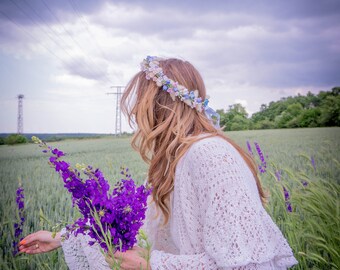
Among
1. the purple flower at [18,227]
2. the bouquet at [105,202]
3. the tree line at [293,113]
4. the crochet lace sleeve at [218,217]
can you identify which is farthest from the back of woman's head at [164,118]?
the tree line at [293,113]

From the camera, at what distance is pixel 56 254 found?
54.6 inches

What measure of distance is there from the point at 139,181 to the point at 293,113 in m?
1.04

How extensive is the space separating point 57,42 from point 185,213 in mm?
1116

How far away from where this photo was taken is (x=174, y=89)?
0.94m

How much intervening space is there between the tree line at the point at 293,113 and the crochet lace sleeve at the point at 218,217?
1276 millimetres

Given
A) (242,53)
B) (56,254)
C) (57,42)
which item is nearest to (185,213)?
(56,254)

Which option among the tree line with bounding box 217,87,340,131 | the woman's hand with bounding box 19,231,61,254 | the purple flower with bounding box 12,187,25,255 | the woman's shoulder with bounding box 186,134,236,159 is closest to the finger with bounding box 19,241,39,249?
the woman's hand with bounding box 19,231,61,254

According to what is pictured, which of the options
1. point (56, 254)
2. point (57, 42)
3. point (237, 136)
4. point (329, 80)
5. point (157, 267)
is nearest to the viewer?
point (157, 267)

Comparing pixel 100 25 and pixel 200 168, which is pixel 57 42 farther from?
pixel 200 168

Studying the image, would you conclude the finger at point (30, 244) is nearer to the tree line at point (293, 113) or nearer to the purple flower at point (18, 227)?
the purple flower at point (18, 227)

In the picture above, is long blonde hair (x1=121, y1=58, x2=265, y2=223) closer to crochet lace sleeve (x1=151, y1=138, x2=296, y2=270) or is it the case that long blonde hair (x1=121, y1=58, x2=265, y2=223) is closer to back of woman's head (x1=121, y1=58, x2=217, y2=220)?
back of woman's head (x1=121, y1=58, x2=217, y2=220)

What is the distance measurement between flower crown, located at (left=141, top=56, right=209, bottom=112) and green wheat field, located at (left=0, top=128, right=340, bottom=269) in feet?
1.51

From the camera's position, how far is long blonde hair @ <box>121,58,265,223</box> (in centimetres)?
94

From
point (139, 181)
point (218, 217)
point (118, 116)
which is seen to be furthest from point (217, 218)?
point (139, 181)
